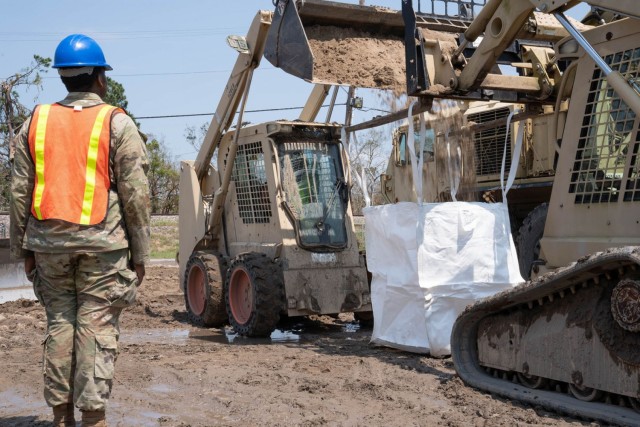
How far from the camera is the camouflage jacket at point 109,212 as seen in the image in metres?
3.98

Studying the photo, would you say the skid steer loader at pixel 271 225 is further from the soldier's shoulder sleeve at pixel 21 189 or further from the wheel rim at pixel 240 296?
the soldier's shoulder sleeve at pixel 21 189

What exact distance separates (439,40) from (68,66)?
3749 mm

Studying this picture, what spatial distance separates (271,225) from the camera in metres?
8.86

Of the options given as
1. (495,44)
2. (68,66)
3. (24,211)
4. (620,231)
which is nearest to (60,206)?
(24,211)

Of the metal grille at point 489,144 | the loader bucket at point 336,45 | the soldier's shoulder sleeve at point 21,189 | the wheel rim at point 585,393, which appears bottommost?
Answer: the wheel rim at point 585,393

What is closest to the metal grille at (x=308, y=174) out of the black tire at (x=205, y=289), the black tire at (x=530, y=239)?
the black tire at (x=205, y=289)

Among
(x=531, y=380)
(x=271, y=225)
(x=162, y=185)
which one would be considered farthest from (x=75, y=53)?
(x=162, y=185)

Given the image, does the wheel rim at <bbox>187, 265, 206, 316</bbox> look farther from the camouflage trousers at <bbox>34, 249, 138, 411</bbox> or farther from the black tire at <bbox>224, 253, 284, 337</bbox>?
the camouflage trousers at <bbox>34, 249, 138, 411</bbox>

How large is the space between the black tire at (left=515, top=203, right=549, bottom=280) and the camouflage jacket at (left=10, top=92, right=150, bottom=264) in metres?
Answer: 5.97

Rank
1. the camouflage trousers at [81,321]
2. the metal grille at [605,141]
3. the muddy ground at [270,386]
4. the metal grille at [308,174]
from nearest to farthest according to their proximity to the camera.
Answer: the camouflage trousers at [81,321] → the muddy ground at [270,386] → the metal grille at [605,141] → the metal grille at [308,174]

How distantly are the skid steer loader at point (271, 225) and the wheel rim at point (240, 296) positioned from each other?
0.01 metres

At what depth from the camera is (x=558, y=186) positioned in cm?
565

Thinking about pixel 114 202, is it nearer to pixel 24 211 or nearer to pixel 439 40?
pixel 24 211

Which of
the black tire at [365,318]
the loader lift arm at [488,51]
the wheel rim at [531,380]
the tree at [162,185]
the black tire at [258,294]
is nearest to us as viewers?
the wheel rim at [531,380]
